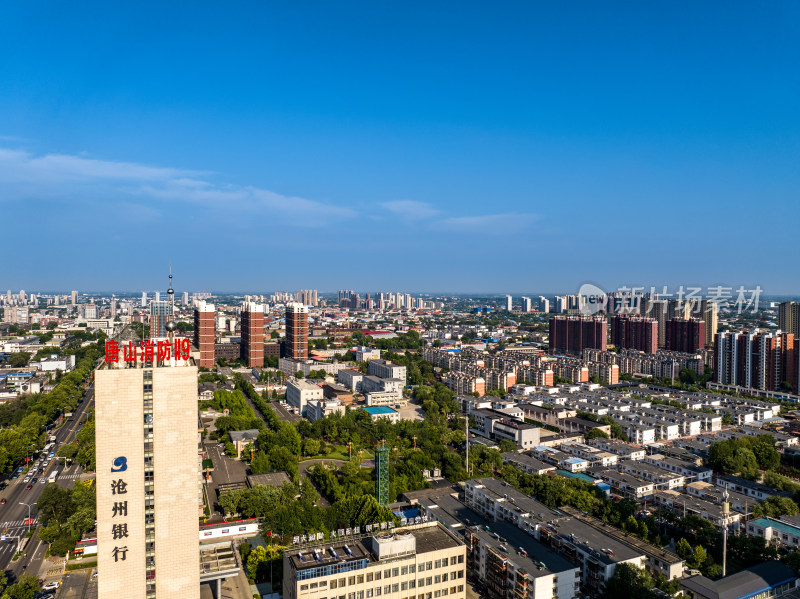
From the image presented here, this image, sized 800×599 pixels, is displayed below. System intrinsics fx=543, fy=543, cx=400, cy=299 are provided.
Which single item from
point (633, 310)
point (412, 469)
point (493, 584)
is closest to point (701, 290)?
point (633, 310)

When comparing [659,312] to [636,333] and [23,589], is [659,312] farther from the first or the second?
[23,589]

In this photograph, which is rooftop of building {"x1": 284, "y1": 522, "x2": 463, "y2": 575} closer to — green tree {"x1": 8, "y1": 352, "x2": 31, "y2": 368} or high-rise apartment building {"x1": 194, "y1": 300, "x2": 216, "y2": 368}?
high-rise apartment building {"x1": 194, "y1": 300, "x2": 216, "y2": 368}

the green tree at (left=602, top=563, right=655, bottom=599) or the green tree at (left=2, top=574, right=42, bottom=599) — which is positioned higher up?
the green tree at (left=602, top=563, right=655, bottom=599)

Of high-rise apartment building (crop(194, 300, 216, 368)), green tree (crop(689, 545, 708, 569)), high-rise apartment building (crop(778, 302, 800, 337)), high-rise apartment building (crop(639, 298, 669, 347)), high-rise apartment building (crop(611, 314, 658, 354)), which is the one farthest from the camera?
high-rise apartment building (crop(639, 298, 669, 347))

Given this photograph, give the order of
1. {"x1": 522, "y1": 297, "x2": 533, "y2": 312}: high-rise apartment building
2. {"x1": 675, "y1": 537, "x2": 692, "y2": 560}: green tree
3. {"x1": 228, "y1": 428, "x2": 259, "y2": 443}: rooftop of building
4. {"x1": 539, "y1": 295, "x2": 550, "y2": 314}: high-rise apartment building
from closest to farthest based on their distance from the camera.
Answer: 1. {"x1": 675, "y1": 537, "x2": 692, "y2": 560}: green tree
2. {"x1": 228, "y1": 428, "x2": 259, "y2": 443}: rooftop of building
3. {"x1": 539, "y1": 295, "x2": 550, "y2": 314}: high-rise apartment building
4. {"x1": 522, "y1": 297, "x2": 533, "y2": 312}: high-rise apartment building

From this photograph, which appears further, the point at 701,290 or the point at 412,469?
the point at 701,290

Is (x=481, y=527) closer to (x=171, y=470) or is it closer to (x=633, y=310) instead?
(x=171, y=470)

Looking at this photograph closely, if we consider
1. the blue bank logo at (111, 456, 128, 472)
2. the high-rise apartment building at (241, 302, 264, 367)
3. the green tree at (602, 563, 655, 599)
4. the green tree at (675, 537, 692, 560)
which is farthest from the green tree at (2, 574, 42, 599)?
the high-rise apartment building at (241, 302, 264, 367)

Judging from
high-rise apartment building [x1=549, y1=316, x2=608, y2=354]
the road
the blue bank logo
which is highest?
the blue bank logo
